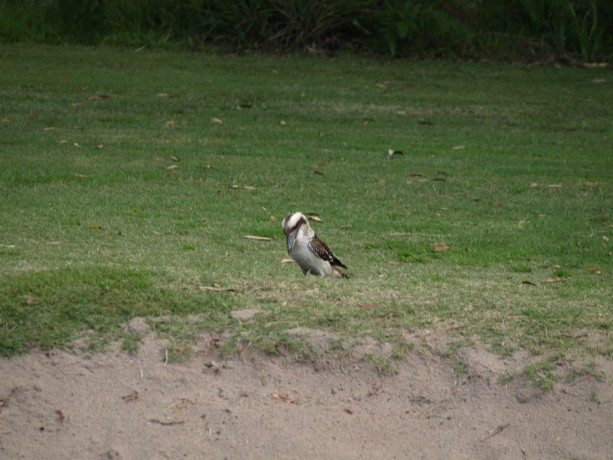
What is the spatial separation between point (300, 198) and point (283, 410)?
621cm

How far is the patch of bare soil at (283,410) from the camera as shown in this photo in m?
6.23

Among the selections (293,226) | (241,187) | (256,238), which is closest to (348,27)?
(241,187)

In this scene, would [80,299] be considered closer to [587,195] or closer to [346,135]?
[587,195]

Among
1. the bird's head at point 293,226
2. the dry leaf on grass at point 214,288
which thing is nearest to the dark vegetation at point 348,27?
the bird's head at point 293,226

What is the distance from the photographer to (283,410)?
21.2 ft

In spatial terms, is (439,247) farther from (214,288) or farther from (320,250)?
(214,288)

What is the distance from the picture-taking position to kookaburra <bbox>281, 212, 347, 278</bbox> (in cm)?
880

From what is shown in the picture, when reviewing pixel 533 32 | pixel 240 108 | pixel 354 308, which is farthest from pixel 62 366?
pixel 533 32

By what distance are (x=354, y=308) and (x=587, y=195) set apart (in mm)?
6710

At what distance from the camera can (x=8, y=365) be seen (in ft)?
21.5

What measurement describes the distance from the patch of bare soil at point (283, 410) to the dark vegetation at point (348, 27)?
1615 cm

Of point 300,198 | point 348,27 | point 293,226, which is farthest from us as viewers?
point 348,27

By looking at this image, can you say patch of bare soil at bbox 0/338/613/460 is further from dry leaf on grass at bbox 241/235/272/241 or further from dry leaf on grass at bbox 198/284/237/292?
dry leaf on grass at bbox 241/235/272/241

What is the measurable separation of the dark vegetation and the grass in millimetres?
714
